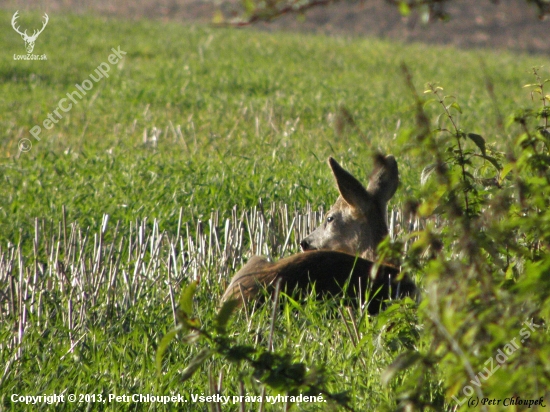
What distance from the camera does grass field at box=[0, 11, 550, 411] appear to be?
3541mm

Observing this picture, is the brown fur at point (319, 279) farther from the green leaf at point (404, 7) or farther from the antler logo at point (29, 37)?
the antler logo at point (29, 37)

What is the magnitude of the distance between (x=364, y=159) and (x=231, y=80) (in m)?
5.72

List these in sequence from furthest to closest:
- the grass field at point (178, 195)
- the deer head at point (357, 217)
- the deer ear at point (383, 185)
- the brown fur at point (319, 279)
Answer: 1. the deer ear at point (383, 185)
2. the deer head at point (357, 217)
3. the brown fur at point (319, 279)
4. the grass field at point (178, 195)

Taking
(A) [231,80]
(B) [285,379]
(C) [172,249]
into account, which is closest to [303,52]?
(A) [231,80]

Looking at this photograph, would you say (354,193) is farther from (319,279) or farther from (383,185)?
(319,279)

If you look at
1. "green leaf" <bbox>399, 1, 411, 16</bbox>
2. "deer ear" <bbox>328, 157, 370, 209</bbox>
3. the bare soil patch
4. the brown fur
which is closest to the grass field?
the brown fur

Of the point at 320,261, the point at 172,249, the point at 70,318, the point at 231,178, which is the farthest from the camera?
the point at 231,178

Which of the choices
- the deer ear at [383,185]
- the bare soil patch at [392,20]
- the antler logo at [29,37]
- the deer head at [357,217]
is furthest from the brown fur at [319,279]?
the bare soil patch at [392,20]

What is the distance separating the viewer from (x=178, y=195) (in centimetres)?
638

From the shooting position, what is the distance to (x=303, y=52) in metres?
16.8

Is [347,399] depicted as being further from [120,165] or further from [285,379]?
[120,165]

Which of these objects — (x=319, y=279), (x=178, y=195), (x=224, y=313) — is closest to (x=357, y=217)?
(x=319, y=279)

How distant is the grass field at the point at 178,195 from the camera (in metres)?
3.54

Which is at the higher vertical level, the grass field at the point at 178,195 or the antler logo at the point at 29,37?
the antler logo at the point at 29,37
